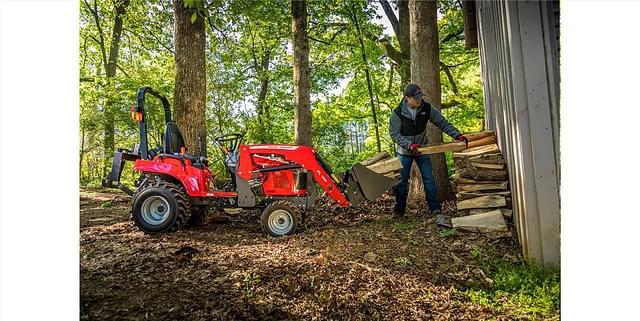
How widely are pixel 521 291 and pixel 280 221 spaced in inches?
87.0

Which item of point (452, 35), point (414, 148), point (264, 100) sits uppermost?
point (452, 35)

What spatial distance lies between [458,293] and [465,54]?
8605 mm

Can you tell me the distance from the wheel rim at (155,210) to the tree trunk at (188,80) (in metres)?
1.29

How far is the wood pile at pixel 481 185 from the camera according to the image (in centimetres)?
374

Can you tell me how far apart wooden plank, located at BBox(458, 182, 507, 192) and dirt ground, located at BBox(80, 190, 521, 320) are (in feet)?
1.45

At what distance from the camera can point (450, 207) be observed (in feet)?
15.9

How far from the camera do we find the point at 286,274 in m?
2.51

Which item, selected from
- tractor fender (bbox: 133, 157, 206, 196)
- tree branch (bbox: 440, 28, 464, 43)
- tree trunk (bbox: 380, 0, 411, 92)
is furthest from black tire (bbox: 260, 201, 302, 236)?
tree branch (bbox: 440, 28, 464, 43)

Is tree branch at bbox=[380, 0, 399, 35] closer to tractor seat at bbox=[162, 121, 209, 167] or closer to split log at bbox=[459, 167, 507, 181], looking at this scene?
split log at bbox=[459, 167, 507, 181]

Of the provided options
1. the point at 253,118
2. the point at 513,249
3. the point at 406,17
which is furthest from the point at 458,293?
the point at 253,118

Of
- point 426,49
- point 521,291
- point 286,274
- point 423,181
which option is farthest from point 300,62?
point 521,291

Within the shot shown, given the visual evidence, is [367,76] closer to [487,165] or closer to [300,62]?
[300,62]

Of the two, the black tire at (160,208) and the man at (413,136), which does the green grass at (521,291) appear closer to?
the man at (413,136)
